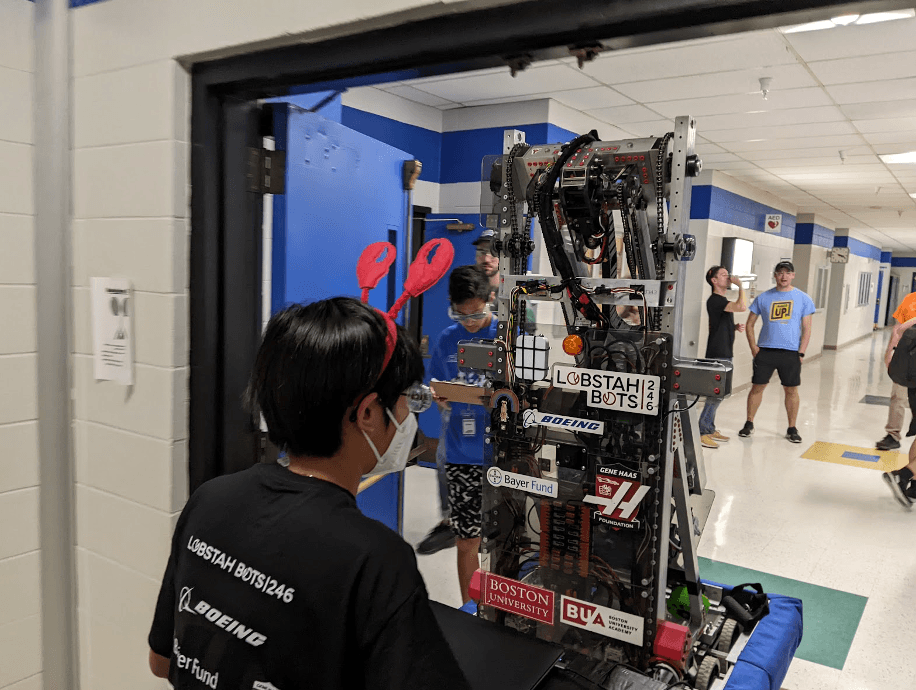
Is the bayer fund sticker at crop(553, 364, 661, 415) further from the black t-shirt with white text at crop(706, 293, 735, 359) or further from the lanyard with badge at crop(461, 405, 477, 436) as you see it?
the black t-shirt with white text at crop(706, 293, 735, 359)

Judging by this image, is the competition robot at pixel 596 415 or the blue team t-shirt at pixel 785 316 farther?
the blue team t-shirt at pixel 785 316

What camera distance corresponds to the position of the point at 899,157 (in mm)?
7363

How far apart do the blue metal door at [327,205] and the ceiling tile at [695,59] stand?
2300 mm

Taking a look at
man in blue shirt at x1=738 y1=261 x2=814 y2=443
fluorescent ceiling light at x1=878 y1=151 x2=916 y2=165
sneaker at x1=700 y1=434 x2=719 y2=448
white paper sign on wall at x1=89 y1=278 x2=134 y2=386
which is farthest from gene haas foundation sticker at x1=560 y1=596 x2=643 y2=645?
fluorescent ceiling light at x1=878 y1=151 x2=916 y2=165

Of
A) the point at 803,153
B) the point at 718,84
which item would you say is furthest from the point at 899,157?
the point at 718,84

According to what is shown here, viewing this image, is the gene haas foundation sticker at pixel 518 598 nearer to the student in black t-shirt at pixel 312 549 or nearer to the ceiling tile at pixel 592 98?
the student in black t-shirt at pixel 312 549

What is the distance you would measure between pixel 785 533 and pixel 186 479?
3957mm

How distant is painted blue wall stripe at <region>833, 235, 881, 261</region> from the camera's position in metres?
16.1

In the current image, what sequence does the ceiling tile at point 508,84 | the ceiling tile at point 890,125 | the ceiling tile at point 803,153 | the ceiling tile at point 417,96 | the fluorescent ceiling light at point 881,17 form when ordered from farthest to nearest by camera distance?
the ceiling tile at point 803,153
the ceiling tile at point 890,125
the ceiling tile at point 417,96
the ceiling tile at point 508,84
the fluorescent ceiling light at point 881,17

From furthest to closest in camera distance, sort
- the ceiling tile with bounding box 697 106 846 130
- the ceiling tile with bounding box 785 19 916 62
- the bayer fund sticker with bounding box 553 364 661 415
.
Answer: the ceiling tile with bounding box 697 106 846 130 → the ceiling tile with bounding box 785 19 916 62 → the bayer fund sticker with bounding box 553 364 661 415

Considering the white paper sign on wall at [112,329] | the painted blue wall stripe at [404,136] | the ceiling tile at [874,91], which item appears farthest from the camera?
the painted blue wall stripe at [404,136]

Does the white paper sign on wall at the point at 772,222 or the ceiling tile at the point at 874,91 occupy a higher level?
the ceiling tile at the point at 874,91

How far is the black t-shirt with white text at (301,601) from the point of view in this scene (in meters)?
0.89

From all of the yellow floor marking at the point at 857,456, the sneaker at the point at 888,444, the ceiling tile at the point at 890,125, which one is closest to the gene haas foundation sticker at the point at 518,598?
the yellow floor marking at the point at 857,456
